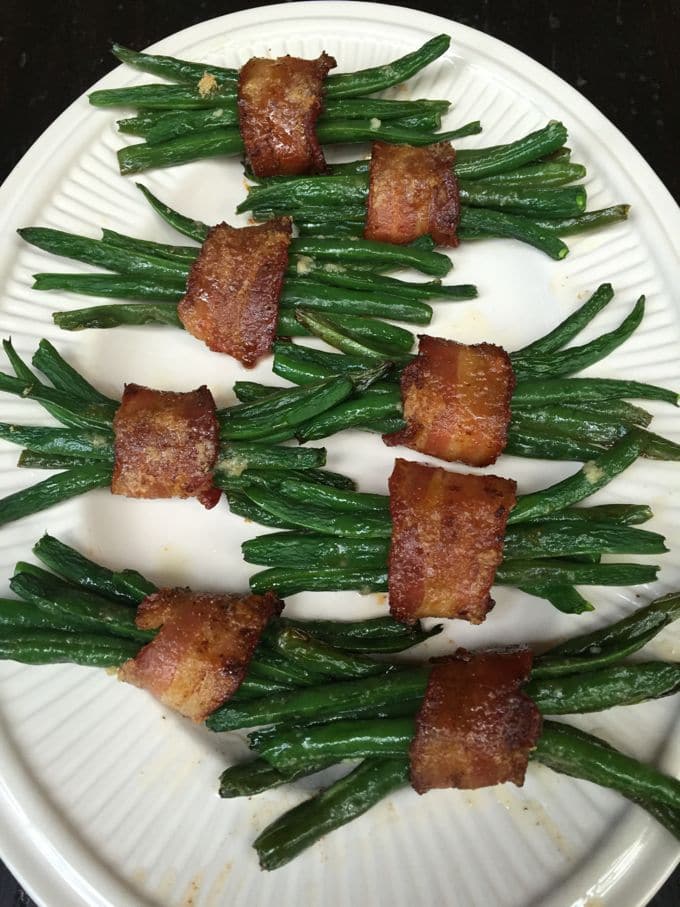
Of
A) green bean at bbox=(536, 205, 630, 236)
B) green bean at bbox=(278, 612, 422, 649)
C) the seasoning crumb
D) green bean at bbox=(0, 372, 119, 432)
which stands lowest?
green bean at bbox=(278, 612, 422, 649)

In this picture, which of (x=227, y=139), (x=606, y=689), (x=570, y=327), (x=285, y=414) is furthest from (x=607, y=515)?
(x=227, y=139)

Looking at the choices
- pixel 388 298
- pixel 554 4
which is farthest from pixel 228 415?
pixel 554 4

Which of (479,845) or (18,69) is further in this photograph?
(18,69)

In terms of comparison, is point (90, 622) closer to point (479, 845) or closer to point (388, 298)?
point (479, 845)

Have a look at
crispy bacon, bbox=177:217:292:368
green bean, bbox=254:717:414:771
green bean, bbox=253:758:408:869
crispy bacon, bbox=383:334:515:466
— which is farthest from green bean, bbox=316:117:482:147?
green bean, bbox=253:758:408:869

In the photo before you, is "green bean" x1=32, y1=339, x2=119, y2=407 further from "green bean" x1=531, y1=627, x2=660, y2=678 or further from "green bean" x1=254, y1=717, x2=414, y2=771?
"green bean" x1=531, y1=627, x2=660, y2=678

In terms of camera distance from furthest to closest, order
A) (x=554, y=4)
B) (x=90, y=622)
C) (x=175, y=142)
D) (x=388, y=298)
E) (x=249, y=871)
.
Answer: (x=554, y=4) → (x=175, y=142) → (x=388, y=298) → (x=90, y=622) → (x=249, y=871)

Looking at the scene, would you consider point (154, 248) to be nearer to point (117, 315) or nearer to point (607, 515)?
point (117, 315)
